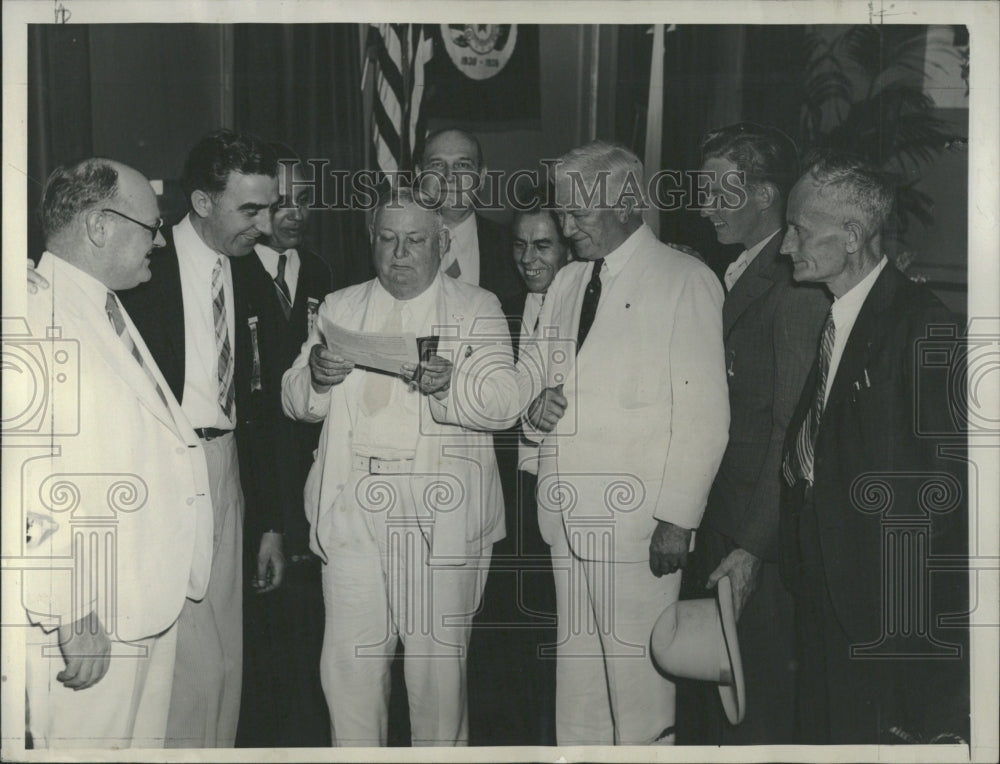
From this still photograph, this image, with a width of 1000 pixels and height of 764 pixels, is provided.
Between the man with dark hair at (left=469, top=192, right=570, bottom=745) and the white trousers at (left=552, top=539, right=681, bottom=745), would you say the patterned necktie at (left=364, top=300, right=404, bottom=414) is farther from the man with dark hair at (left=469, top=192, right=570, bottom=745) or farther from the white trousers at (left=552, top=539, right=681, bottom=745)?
the white trousers at (left=552, top=539, right=681, bottom=745)

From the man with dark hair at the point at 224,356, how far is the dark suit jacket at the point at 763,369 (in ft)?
5.04

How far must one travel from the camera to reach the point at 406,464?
12.7 ft

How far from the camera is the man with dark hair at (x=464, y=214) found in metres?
3.87

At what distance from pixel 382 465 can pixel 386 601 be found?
0.46m

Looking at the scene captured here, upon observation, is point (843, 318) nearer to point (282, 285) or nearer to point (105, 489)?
point (282, 285)

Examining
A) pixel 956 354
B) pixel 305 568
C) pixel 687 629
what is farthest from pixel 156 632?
pixel 956 354

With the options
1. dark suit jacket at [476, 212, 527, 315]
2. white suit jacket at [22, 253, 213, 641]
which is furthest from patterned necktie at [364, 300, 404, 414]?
white suit jacket at [22, 253, 213, 641]

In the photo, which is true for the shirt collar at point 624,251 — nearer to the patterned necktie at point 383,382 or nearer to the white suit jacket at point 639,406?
the white suit jacket at point 639,406

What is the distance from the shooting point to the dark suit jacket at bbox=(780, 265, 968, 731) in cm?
389

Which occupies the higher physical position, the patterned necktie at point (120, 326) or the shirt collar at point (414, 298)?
the shirt collar at point (414, 298)

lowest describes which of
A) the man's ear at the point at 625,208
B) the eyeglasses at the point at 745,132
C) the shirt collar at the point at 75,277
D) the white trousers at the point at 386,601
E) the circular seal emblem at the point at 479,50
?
the white trousers at the point at 386,601

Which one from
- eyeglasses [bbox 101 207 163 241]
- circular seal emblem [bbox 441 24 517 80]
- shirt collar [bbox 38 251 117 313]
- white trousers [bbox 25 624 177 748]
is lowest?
white trousers [bbox 25 624 177 748]

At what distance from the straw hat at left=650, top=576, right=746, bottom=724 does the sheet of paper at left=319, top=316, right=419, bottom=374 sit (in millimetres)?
1251

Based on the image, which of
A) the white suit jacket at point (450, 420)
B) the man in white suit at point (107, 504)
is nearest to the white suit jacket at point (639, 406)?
the white suit jacket at point (450, 420)
